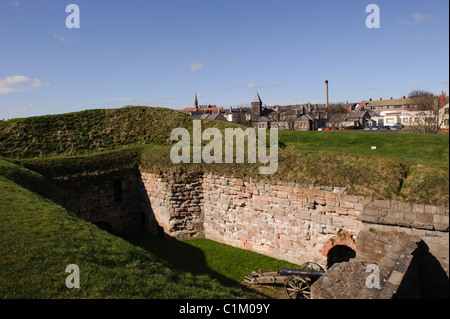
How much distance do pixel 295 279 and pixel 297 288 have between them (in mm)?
291

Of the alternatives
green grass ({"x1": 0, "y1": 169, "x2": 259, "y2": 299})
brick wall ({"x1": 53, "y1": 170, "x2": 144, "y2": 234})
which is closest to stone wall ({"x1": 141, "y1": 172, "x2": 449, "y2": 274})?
brick wall ({"x1": 53, "y1": 170, "x2": 144, "y2": 234})

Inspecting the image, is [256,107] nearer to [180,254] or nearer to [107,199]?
[107,199]

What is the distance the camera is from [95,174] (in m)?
16.5

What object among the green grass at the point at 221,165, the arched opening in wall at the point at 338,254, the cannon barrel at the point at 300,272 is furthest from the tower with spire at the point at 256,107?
the cannon barrel at the point at 300,272

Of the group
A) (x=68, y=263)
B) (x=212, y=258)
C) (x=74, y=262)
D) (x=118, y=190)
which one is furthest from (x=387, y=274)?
(x=118, y=190)

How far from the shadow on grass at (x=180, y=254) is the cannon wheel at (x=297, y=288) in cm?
149

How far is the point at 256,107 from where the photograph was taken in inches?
3157

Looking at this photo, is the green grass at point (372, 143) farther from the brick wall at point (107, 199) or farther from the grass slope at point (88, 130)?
the brick wall at point (107, 199)

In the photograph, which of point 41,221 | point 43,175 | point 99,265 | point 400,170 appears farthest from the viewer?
point 43,175

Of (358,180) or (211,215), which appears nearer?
(358,180)

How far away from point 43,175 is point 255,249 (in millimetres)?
11429

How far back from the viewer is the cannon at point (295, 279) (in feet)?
31.9
